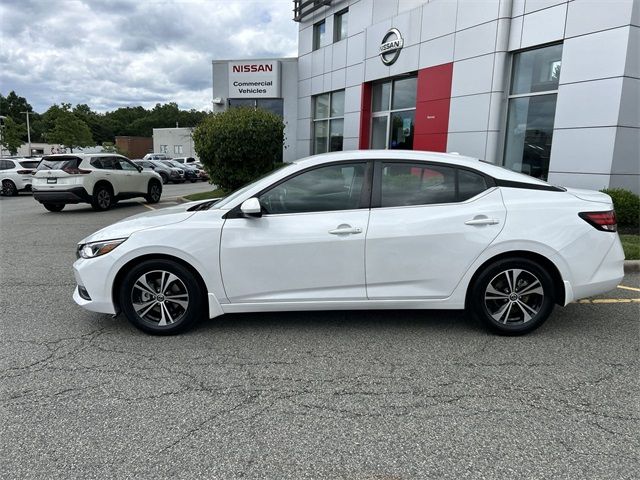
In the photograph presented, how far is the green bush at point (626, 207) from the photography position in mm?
8352

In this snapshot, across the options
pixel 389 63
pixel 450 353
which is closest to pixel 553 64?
pixel 389 63

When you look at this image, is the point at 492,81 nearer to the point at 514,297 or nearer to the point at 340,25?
the point at 514,297

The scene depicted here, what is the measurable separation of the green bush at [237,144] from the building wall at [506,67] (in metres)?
4.75

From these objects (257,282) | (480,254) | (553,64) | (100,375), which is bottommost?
(100,375)

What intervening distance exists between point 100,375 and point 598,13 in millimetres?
10643

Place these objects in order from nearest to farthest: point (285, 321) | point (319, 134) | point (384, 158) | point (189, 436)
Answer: point (189, 436), point (384, 158), point (285, 321), point (319, 134)

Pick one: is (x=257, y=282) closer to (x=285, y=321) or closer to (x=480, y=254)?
(x=285, y=321)

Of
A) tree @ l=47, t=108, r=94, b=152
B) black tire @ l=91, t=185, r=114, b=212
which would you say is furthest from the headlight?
tree @ l=47, t=108, r=94, b=152

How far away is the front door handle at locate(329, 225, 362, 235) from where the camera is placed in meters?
3.76

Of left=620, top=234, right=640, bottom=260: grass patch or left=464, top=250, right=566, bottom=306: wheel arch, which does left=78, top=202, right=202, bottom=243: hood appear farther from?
left=620, top=234, right=640, bottom=260: grass patch

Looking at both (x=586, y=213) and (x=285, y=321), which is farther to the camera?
(x=285, y=321)

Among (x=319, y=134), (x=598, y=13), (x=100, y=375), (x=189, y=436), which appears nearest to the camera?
(x=189, y=436)

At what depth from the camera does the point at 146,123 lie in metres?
111

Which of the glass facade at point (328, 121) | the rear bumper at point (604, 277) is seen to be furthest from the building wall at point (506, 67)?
the rear bumper at point (604, 277)
